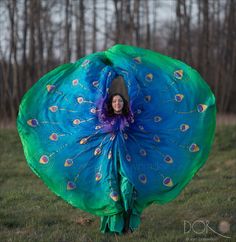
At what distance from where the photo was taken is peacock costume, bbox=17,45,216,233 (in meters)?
6.07

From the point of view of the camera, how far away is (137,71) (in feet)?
21.1

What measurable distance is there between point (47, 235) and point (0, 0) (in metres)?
20.2

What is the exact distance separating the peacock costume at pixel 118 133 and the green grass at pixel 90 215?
1.33 feet

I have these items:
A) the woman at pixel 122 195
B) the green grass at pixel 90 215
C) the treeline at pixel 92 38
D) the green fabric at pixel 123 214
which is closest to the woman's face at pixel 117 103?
the woman at pixel 122 195

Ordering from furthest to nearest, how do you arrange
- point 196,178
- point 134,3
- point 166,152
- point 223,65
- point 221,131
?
point 223,65 < point 134,3 < point 221,131 < point 196,178 < point 166,152

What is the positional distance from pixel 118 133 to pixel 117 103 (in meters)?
0.37

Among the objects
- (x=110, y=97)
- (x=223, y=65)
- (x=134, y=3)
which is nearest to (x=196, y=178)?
(x=110, y=97)

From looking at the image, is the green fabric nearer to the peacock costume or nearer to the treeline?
the peacock costume

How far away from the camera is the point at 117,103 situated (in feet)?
19.9

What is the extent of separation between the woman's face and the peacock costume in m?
0.11

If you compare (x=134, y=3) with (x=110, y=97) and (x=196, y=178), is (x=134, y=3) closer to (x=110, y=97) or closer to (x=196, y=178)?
(x=196, y=178)

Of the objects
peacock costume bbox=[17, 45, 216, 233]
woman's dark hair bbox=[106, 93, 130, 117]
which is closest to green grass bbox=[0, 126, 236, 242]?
peacock costume bbox=[17, 45, 216, 233]

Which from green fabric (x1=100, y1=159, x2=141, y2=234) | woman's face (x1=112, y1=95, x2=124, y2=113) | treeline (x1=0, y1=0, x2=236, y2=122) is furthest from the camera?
treeline (x1=0, y1=0, x2=236, y2=122)

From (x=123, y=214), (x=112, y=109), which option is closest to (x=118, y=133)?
(x=112, y=109)
